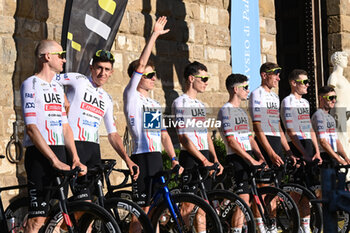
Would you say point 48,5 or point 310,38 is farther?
point 310,38

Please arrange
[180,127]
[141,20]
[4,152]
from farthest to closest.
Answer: [141,20] < [4,152] < [180,127]

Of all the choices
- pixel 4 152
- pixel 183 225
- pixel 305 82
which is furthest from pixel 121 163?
pixel 183 225

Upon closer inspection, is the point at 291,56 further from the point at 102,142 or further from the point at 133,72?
the point at 133,72

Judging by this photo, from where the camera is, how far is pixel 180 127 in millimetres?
7410

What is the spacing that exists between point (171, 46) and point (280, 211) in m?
3.52

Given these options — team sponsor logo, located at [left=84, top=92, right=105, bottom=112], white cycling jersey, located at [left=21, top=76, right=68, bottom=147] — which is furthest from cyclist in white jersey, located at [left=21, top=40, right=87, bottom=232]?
team sponsor logo, located at [left=84, top=92, right=105, bottom=112]

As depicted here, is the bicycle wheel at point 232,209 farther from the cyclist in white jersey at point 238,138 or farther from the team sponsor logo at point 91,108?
the team sponsor logo at point 91,108

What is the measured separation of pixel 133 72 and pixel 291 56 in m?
9.48

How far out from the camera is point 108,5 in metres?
8.30

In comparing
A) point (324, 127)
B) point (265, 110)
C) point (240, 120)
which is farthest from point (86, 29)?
point (324, 127)

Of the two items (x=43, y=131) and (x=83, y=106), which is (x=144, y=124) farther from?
(x=43, y=131)

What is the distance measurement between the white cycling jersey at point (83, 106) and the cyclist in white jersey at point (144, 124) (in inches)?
15.7

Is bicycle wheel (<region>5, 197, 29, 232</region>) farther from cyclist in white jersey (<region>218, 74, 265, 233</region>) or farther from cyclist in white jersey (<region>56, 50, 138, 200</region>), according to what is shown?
cyclist in white jersey (<region>218, 74, 265, 233</region>)

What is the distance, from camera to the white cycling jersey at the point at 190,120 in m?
7.40
